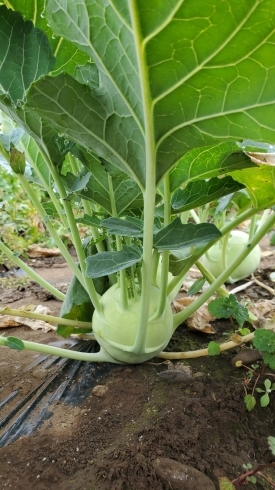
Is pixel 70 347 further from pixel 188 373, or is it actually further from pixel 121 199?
pixel 121 199

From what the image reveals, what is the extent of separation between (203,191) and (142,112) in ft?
1.04

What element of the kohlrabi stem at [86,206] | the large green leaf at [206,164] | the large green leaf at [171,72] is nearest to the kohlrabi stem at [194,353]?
the kohlrabi stem at [86,206]

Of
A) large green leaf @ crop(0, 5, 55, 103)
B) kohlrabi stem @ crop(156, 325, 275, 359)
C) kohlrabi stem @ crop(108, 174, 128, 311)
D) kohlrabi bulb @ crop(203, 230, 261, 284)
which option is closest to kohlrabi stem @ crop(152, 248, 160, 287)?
kohlrabi stem @ crop(108, 174, 128, 311)

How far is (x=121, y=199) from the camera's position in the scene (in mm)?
1147

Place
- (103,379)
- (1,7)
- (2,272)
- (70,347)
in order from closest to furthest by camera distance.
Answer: (1,7)
(103,379)
(70,347)
(2,272)

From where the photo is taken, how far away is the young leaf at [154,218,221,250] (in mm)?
933

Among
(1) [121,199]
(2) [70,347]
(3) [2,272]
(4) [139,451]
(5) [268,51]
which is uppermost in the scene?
(5) [268,51]

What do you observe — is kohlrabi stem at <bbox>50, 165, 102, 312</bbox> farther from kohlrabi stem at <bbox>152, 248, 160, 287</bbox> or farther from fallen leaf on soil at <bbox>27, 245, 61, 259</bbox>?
fallen leaf on soil at <bbox>27, 245, 61, 259</bbox>

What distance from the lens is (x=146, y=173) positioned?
84cm

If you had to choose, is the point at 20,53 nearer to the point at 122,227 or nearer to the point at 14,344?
the point at 122,227

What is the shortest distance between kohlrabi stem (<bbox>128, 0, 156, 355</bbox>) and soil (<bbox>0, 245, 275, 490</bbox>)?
15 cm

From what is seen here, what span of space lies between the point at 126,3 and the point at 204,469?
2.89ft

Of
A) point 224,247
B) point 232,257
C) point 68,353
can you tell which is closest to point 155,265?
point 68,353

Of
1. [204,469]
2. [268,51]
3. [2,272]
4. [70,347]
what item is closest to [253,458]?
[204,469]
